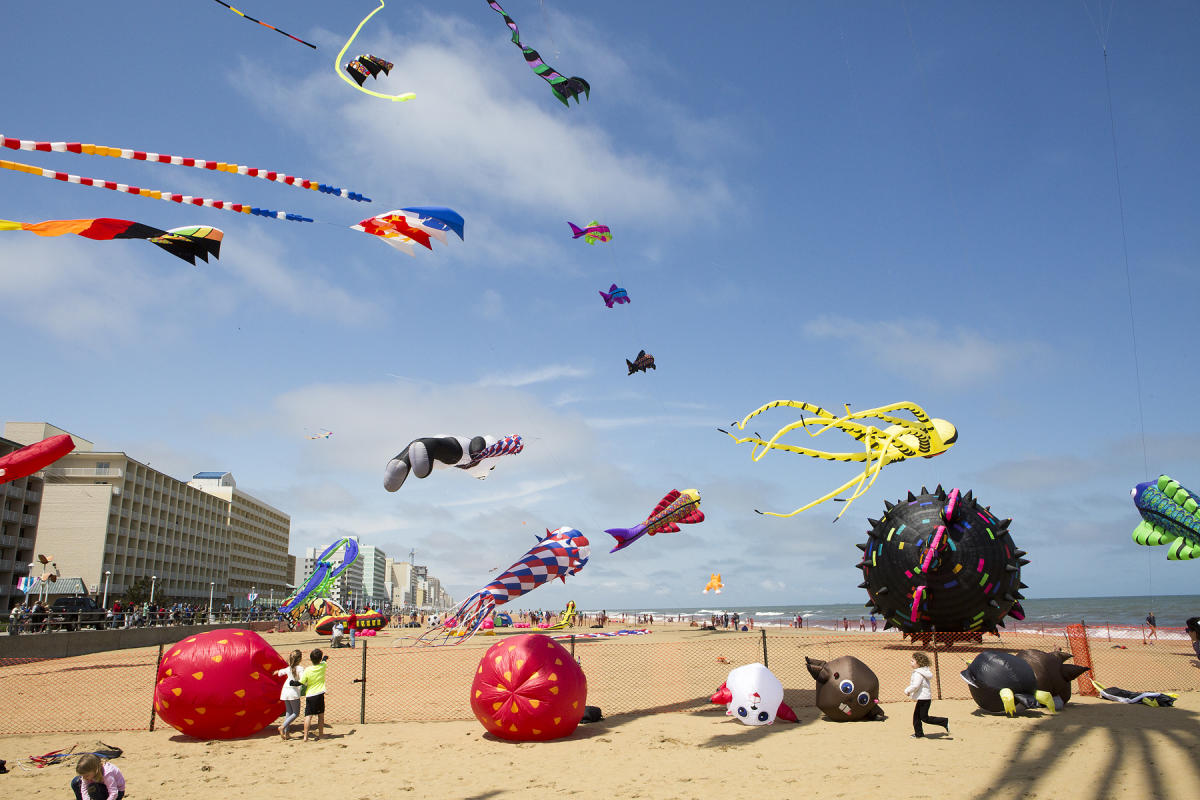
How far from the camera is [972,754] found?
882cm

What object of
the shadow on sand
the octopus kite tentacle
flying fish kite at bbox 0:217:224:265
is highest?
the octopus kite tentacle

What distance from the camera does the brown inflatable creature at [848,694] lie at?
434 inches

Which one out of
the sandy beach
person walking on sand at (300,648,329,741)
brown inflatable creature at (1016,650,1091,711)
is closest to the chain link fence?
the sandy beach

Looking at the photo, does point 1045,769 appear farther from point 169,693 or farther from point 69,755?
point 69,755

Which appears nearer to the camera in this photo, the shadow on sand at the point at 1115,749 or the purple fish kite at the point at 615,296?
the shadow on sand at the point at 1115,749

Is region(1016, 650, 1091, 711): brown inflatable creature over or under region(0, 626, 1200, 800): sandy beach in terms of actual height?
over

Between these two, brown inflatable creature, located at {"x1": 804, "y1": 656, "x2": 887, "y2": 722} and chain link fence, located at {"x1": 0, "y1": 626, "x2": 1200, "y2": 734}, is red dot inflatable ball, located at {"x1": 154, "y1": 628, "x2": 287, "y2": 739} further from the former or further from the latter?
brown inflatable creature, located at {"x1": 804, "y1": 656, "x2": 887, "y2": 722}

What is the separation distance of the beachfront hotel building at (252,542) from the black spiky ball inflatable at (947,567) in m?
89.6

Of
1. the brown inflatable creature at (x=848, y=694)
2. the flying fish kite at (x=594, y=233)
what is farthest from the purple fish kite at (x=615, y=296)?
the brown inflatable creature at (x=848, y=694)

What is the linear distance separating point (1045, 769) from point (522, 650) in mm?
6398

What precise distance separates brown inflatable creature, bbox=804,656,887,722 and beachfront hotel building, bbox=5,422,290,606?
188 feet

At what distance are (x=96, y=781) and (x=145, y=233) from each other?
4710mm

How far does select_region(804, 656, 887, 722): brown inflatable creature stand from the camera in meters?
11.0

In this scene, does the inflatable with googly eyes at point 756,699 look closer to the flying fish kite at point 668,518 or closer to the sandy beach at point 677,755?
the sandy beach at point 677,755
